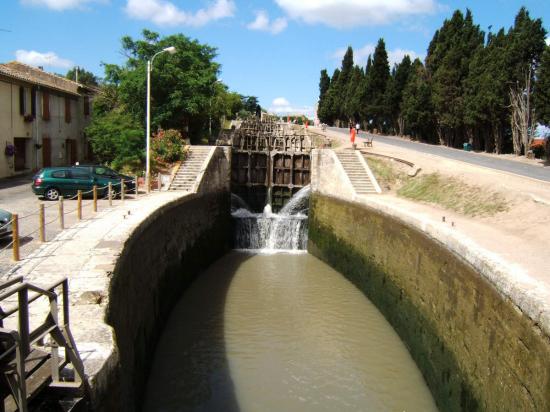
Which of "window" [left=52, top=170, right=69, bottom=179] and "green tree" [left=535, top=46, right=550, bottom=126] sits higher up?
"green tree" [left=535, top=46, right=550, bottom=126]

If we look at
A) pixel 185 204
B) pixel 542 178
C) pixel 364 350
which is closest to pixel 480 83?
pixel 542 178

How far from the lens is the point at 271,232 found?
22406mm

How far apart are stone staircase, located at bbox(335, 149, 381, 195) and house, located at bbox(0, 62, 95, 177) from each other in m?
15.5

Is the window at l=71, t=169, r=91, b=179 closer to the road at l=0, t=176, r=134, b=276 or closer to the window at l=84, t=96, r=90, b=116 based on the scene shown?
the road at l=0, t=176, r=134, b=276

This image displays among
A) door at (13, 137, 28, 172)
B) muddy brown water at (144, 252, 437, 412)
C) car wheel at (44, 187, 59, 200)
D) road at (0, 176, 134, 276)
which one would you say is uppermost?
door at (13, 137, 28, 172)

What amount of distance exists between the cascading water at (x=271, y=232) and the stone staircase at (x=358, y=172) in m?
3.11

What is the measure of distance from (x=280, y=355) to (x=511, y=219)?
6789mm

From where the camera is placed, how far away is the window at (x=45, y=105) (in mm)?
27312

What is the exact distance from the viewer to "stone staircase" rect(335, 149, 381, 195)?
66.1ft

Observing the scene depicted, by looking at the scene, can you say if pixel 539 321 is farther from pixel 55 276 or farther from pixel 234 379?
pixel 55 276

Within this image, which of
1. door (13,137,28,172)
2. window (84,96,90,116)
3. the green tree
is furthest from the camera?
window (84,96,90,116)

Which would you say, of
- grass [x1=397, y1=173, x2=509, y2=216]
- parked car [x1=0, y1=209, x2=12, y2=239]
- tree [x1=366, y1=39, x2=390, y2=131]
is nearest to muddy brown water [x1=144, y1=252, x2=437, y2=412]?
grass [x1=397, y1=173, x2=509, y2=216]

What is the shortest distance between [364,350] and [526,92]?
2280 cm

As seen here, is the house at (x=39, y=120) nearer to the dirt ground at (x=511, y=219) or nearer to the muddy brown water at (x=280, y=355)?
the muddy brown water at (x=280, y=355)
